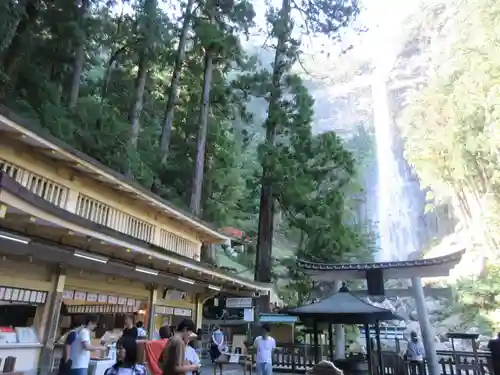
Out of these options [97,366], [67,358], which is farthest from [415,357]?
[67,358]

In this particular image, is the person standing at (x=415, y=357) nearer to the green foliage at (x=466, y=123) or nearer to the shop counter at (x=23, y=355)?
the shop counter at (x=23, y=355)

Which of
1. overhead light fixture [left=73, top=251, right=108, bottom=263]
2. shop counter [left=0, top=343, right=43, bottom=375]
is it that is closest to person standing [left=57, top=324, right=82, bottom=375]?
shop counter [left=0, top=343, right=43, bottom=375]

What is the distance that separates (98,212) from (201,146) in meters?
6.35

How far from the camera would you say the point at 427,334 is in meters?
10.9

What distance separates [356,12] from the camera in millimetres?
17000

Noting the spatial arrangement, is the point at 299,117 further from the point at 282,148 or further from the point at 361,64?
the point at 361,64

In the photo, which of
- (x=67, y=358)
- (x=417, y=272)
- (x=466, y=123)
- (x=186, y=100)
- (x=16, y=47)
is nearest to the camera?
(x=67, y=358)

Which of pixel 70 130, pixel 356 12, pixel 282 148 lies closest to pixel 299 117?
pixel 282 148

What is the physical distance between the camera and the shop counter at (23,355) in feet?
18.4

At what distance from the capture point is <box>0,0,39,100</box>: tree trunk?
1009 cm

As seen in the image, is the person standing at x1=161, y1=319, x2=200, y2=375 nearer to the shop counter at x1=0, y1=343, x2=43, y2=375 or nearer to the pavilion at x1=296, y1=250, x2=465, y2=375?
the shop counter at x1=0, y1=343, x2=43, y2=375

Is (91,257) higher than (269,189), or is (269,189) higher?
(269,189)

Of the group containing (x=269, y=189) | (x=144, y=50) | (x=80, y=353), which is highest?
(x=144, y=50)

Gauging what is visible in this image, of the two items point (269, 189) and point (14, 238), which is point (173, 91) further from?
point (14, 238)
